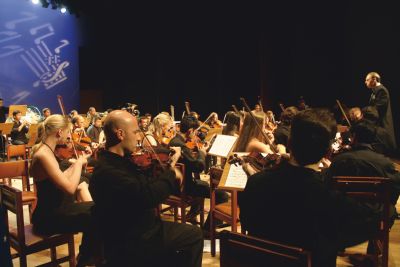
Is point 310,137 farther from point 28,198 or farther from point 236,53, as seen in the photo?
point 236,53

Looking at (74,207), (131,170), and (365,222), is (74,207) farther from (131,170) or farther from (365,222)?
(365,222)

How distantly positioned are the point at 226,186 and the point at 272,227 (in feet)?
4.40

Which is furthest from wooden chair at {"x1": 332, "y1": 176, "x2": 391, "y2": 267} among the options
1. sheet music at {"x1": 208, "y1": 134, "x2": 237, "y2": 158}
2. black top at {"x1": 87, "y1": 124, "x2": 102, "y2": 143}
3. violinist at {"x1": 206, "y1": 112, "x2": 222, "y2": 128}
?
violinist at {"x1": 206, "y1": 112, "x2": 222, "y2": 128}

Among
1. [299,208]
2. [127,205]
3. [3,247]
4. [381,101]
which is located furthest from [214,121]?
[299,208]

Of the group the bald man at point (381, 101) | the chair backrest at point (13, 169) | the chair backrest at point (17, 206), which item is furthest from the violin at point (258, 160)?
the bald man at point (381, 101)

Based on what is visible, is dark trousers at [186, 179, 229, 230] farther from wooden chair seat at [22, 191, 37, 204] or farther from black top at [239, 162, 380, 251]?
black top at [239, 162, 380, 251]

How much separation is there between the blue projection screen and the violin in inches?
432

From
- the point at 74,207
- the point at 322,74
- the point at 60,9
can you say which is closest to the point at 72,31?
the point at 60,9

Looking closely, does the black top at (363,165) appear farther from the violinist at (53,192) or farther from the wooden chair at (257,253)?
the violinist at (53,192)

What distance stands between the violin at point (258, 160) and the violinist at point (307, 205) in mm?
1032

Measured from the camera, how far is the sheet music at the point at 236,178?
302 centimetres

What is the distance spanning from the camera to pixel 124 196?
215cm

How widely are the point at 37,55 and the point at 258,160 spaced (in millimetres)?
11578

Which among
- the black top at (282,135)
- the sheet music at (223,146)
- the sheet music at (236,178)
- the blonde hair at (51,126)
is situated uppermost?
the blonde hair at (51,126)
